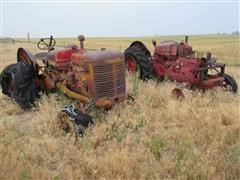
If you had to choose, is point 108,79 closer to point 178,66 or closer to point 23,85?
point 23,85

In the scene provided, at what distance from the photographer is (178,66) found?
1083cm

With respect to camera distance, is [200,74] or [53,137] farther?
[200,74]

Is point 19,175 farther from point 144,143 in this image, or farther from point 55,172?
point 144,143

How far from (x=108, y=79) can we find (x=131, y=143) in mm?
1816

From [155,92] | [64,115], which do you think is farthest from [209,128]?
[155,92]

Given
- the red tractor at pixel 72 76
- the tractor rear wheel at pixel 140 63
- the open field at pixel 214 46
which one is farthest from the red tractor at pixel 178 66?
the open field at pixel 214 46

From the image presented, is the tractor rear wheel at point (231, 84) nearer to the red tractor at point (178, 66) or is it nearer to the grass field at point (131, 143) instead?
the red tractor at point (178, 66)

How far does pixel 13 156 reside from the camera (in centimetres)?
524

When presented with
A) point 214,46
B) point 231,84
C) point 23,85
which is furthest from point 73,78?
point 214,46

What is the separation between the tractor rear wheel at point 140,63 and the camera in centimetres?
1120

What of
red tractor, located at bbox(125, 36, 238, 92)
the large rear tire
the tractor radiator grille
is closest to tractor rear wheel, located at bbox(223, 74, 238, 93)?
red tractor, located at bbox(125, 36, 238, 92)

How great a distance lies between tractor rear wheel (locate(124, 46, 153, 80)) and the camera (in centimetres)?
1120

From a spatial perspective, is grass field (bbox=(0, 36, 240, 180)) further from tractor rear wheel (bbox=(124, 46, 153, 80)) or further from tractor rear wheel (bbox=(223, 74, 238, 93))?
tractor rear wheel (bbox=(124, 46, 153, 80))

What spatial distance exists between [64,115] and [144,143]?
151 cm
